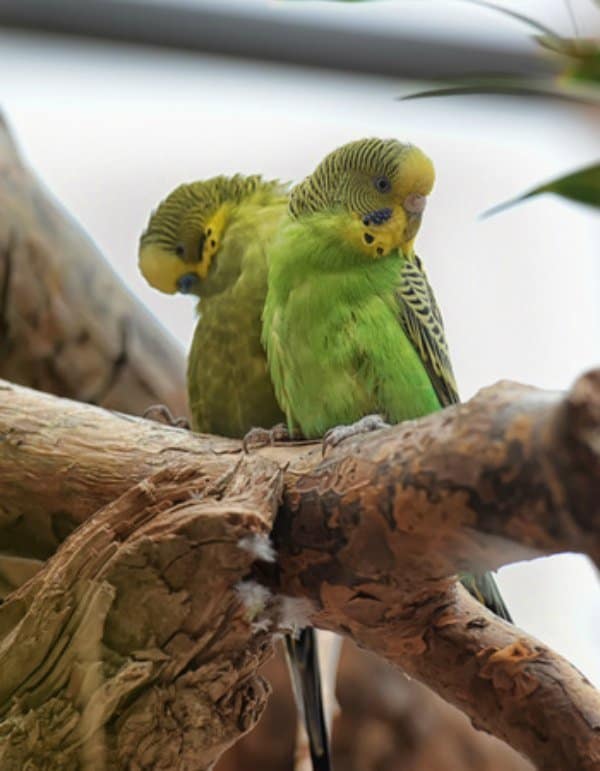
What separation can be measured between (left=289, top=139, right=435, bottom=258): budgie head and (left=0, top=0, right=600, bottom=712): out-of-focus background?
54cm

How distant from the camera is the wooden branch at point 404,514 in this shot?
1034 millimetres

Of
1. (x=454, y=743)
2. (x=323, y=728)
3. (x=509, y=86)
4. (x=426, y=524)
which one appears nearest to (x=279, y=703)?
(x=454, y=743)

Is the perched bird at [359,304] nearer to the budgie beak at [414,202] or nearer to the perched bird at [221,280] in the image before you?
the budgie beak at [414,202]

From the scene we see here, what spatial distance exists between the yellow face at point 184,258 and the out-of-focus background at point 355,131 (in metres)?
0.39

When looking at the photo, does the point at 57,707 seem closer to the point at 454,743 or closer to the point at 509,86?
the point at 509,86

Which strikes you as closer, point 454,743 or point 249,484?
point 249,484

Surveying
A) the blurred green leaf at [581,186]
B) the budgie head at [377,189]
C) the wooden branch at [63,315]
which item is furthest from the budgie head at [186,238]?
the blurred green leaf at [581,186]

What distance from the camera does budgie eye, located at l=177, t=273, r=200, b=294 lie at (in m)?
2.08

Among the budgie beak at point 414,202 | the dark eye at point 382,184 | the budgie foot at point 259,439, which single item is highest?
the dark eye at point 382,184

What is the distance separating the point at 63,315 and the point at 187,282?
0.76m

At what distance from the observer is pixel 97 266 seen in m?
2.82

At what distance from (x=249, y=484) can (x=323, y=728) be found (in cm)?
55

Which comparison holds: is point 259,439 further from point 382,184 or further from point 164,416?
point 164,416

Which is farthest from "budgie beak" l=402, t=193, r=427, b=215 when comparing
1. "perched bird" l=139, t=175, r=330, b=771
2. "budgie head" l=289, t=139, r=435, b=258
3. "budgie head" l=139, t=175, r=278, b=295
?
"budgie head" l=139, t=175, r=278, b=295
